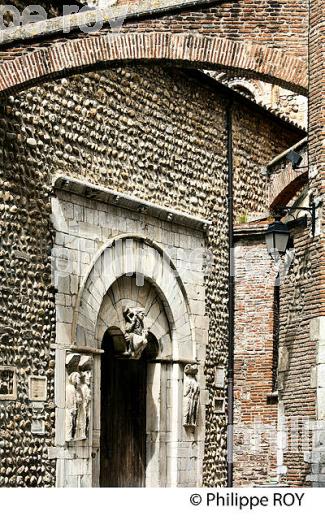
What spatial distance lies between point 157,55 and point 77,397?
6.03 metres

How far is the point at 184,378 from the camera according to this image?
21.8m

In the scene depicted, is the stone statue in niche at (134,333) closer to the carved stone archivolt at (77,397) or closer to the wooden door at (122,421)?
the wooden door at (122,421)

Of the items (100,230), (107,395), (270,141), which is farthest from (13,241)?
(270,141)

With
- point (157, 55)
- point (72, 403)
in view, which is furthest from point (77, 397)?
point (157, 55)

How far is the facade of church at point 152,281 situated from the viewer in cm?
1761

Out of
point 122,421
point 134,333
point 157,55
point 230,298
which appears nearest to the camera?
point 157,55

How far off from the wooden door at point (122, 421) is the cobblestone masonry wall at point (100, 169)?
1434mm

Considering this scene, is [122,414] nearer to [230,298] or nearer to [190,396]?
[190,396]

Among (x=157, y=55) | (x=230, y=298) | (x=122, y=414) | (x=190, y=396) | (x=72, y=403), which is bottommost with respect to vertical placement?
(x=122, y=414)

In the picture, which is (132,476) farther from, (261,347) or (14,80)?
(14,80)

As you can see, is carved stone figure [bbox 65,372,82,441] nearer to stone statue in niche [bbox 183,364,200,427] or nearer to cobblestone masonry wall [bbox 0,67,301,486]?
cobblestone masonry wall [bbox 0,67,301,486]

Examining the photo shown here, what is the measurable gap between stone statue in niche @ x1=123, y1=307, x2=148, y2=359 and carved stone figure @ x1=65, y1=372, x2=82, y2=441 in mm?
1923

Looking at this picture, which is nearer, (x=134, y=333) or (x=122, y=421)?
(x=134, y=333)

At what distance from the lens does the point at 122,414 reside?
2120cm
